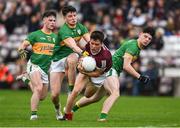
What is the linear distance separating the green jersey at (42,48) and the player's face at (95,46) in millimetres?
2214


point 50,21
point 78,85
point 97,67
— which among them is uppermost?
point 50,21

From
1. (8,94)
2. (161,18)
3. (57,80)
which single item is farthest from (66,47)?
(161,18)

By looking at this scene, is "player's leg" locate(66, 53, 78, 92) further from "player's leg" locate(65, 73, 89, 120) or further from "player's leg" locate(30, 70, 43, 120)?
"player's leg" locate(65, 73, 89, 120)

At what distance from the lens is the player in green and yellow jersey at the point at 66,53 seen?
18484 mm

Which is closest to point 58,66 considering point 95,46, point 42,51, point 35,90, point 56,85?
point 56,85

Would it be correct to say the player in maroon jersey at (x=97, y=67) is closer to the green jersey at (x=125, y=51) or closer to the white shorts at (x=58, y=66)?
the green jersey at (x=125, y=51)

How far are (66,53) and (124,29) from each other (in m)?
15.0

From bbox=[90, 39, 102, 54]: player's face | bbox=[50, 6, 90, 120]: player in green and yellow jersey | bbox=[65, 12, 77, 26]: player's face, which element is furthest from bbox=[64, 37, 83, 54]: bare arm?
bbox=[90, 39, 102, 54]: player's face

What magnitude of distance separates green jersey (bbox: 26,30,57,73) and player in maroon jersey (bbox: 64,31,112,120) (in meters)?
1.70

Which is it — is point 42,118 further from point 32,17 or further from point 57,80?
point 32,17

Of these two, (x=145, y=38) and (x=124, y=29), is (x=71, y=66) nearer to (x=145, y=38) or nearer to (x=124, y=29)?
(x=145, y=38)

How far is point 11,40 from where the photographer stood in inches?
1400

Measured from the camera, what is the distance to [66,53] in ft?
61.8

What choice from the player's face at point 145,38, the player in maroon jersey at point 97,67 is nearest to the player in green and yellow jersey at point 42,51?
the player in maroon jersey at point 97,67
